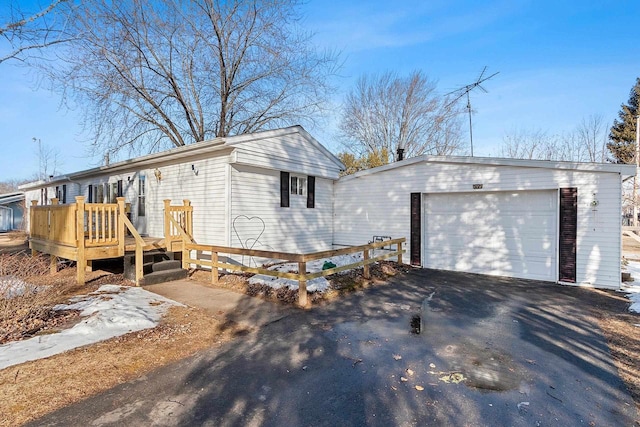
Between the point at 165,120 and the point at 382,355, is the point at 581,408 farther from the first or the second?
the point at 165,120

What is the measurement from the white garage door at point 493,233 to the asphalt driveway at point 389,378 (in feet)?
10.0

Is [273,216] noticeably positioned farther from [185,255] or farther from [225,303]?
[225,303]

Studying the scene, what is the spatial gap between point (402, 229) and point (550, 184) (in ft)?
13.6

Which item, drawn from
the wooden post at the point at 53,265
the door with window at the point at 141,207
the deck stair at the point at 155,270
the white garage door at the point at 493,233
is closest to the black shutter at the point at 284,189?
the deck stair at the point at 155,270

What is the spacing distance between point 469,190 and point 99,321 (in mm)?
8934

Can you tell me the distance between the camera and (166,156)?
367 inches

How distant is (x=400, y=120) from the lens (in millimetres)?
24203

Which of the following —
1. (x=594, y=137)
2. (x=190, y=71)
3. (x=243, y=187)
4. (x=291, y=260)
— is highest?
(x=190, y=71)

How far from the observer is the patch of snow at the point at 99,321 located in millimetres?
3607

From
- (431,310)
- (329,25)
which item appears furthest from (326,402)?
(329,25)

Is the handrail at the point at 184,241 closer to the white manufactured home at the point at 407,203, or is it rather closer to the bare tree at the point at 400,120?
the white manufactured home at the point at 407,203

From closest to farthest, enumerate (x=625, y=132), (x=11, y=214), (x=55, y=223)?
1. (x=55, y=223)
2. (x=625, y=132)
3. (x=11, y=214)

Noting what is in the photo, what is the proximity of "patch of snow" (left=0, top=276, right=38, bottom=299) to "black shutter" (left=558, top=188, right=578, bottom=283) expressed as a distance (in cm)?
1063

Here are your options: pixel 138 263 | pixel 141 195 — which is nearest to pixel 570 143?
pixel 141 195
